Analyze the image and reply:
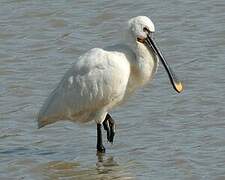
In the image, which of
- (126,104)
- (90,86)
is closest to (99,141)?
→ (90,86)

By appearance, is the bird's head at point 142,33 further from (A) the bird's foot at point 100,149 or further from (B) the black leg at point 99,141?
(A) the bird's foot at point 100,149

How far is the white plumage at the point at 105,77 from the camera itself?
10.4 m

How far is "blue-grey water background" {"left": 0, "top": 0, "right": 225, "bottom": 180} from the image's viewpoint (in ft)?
33.3

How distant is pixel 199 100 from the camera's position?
11.8 metres

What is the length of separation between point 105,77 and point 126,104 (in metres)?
1.58

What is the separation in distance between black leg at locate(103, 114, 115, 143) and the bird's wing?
0.24 m

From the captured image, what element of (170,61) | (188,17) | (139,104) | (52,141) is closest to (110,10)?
(188,17)

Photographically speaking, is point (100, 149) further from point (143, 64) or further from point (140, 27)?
point (140, 27)

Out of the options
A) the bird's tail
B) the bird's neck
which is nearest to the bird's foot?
the bird's tail

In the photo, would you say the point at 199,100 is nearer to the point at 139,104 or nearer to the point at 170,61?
the point at 139,104

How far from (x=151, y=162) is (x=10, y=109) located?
96.3 inches

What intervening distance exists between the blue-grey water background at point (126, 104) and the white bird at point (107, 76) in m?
0.41

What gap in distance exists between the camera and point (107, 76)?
10.4 meters

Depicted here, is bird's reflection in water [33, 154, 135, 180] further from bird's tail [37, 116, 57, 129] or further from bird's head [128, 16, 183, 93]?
bird's head [128, 16, 183, 93]
